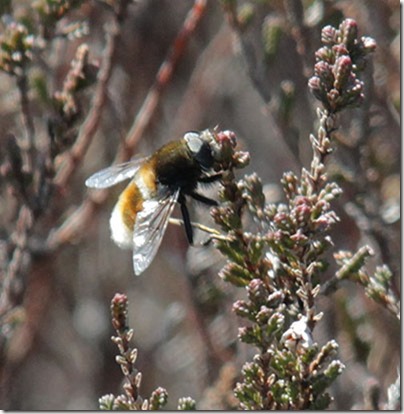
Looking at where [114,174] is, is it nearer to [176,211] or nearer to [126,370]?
[176,211]

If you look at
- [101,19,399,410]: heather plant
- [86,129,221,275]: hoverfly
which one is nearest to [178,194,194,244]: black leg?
[86,129,221,275]: hoverfly

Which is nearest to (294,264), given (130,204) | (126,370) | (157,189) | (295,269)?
(295,269)

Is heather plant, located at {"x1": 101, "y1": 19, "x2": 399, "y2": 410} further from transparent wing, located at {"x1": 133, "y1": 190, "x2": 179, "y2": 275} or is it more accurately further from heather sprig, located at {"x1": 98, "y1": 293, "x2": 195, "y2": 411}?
transparent wing, located at {"x1": 133, "y1": 190, "x2": 179, "y2": 275}

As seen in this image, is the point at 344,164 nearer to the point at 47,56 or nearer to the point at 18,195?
the point at 18,195

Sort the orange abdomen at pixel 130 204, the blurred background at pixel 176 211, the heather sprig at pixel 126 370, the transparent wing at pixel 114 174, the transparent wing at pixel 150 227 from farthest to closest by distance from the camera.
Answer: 1. the blurred background at pixel 176 211
2. the transparent wing at pixel 114 174
3. the orange abdomen at pixel 130 204
4. the transparent wing at pixel 150 227
5. the heather sprig at pixel 126 370

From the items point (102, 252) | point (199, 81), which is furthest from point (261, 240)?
point (102, 252)

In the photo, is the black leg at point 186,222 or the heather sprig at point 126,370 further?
the black leg at point 186,222

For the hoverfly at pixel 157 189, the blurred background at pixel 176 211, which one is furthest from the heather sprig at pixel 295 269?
the blurred background at pixel 176 211

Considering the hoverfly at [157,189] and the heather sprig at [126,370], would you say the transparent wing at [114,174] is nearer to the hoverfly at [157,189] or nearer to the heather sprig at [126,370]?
the hoverfly at [157,189]
